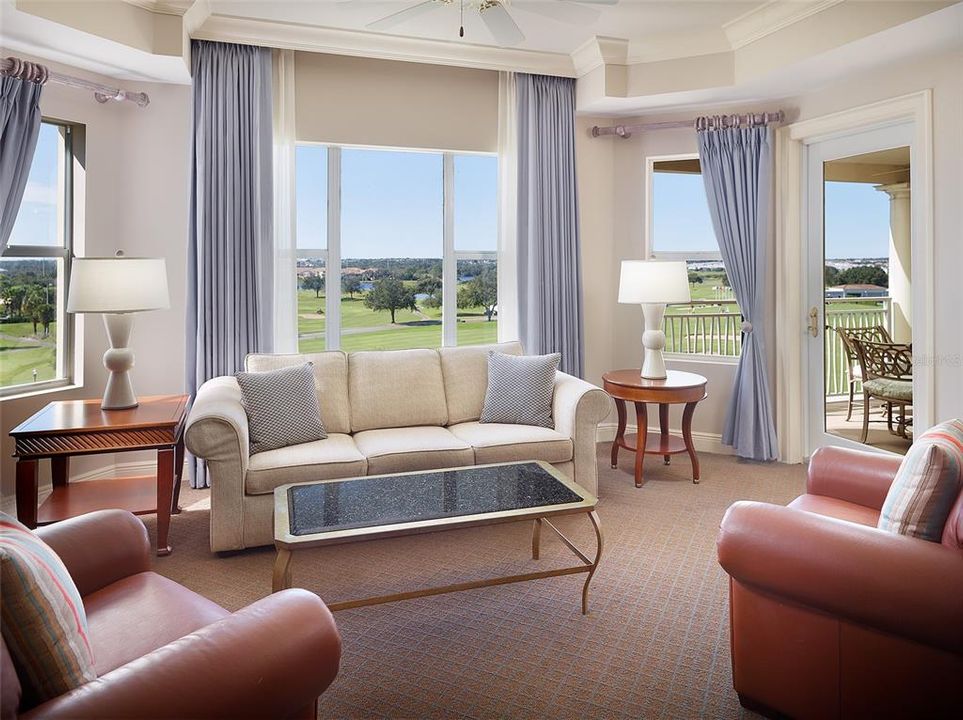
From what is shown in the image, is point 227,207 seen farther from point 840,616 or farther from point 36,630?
point 840,616

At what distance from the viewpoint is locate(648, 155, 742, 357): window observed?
4.90 metres

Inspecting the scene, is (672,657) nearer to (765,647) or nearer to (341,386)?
(765,647)

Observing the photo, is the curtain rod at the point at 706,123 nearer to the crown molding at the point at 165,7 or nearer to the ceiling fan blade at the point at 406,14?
the ceiling fan blade at the point at 406,14

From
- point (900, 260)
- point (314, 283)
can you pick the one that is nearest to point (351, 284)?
point (314, 283)

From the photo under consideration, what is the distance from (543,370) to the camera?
387cm

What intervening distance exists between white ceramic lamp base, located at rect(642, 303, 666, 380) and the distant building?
3.79ft

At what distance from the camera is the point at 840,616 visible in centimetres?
165

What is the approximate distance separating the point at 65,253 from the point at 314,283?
4.73ft

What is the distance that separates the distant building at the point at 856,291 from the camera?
407cm

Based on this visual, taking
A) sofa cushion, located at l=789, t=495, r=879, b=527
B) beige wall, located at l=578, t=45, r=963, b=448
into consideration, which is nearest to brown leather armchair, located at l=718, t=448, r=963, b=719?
sofa cushion, located at l=789, t=495, r=879, b=527

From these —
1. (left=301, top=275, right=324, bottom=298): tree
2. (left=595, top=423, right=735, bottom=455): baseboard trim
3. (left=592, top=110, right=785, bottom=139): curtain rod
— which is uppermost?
(left=592, top=110, right=785, bottom=139): curtain rod

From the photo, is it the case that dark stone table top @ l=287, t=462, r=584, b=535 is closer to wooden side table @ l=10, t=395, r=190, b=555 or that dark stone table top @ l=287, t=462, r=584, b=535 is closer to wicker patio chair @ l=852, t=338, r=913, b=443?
wooden side table @ l=10, t=395, r=190, b=555

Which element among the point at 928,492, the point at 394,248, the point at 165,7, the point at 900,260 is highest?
the point at 165,7

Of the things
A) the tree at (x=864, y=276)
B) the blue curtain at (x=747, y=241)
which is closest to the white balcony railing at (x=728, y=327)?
the tree at (x=864, y=276)
